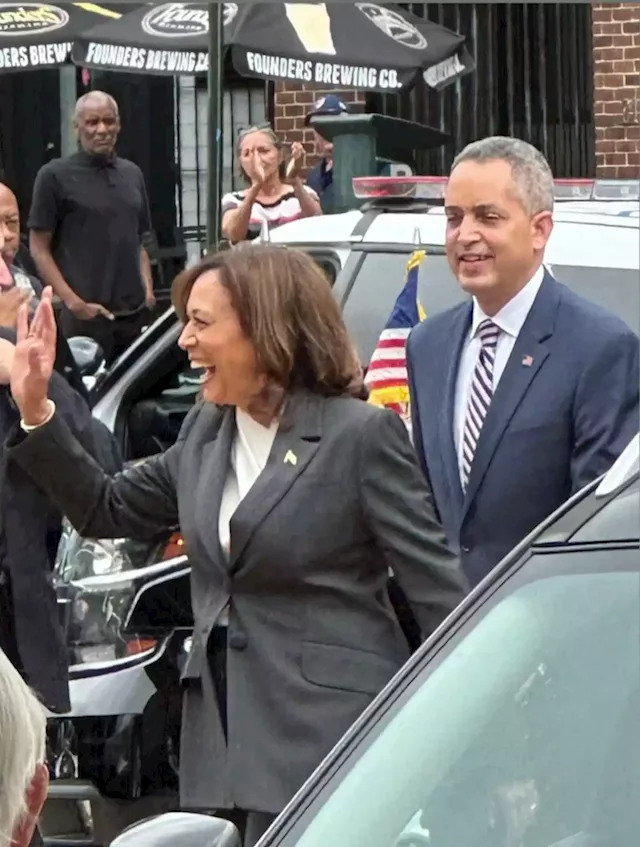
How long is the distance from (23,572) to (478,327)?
1.45 m

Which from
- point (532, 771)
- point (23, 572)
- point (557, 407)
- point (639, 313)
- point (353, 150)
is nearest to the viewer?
point (532, 771)

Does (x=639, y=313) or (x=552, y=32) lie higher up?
(x=552, y=32)

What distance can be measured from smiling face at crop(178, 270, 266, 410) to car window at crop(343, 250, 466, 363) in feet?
5.53

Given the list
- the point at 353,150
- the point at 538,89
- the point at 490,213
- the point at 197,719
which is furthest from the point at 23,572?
the point at 538,89

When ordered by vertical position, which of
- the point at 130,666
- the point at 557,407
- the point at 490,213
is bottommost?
the point at 130,666

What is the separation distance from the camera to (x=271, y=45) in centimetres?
1065

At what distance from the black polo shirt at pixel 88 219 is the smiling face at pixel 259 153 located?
1.07 m

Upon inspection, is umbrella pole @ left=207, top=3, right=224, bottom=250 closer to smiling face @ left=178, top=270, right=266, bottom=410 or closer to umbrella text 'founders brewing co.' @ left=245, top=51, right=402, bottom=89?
umbrella text 'founders brewing co.' @ left=245, top=51, right=402, bottom=89

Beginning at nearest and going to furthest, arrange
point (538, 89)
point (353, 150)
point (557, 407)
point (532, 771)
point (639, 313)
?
point (532, 771)
point (557, 407)
point (639, 313)
point (353, 150)
point (538, 89)

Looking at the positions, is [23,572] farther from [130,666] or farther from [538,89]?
[538,89]

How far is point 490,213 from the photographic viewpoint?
4195 mm

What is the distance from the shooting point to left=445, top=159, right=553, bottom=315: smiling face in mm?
4164

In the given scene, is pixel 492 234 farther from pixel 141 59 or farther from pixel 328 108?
pixel 328 108

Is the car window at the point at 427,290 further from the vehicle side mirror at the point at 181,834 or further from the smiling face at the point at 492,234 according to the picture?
the vehicle side mirror at the point at 181,834
